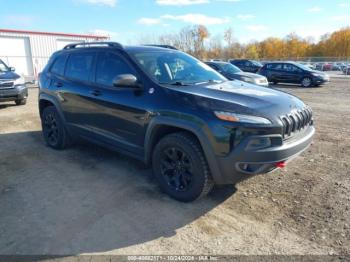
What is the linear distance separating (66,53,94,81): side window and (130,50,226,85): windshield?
0.94 meters

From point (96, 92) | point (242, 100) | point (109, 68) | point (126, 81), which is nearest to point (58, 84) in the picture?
point (96, 92)

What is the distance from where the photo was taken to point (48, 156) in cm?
527

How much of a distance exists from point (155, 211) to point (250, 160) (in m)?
1.23

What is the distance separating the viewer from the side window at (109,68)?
406 centimetres

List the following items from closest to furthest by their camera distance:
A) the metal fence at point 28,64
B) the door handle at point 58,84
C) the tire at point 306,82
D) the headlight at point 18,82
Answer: the door handle at point 58,84, the headlight at point 18,82, the tire at point 306,82, the metal fence at point 28,64

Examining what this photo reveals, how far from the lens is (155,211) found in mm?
3385

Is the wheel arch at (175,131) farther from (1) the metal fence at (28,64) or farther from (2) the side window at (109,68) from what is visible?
(1) the metal fence at (28,64)

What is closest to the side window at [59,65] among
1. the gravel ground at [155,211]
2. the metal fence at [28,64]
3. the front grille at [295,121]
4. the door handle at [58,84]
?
the door handle at [58,84]

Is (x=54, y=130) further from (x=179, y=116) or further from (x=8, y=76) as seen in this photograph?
(x=8, y=76)

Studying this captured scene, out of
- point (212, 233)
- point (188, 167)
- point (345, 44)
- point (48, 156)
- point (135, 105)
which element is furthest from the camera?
point (345, 44)

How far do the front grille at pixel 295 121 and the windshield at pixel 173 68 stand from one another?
4.26 ft

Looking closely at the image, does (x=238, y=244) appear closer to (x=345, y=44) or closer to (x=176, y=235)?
(x=176, y=235)

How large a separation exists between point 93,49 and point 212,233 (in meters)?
3.27

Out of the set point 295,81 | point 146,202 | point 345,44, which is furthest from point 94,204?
point 345,44
